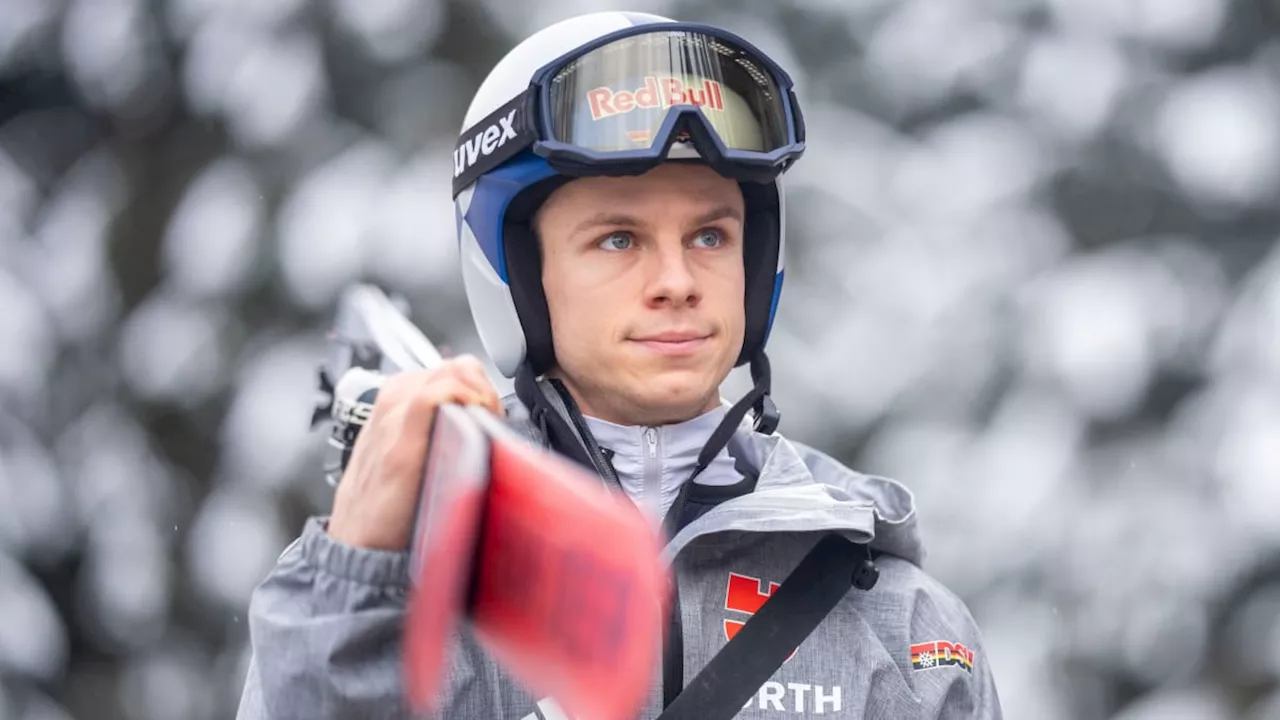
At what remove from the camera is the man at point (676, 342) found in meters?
1.58

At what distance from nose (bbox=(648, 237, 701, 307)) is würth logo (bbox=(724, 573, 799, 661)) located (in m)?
0.33

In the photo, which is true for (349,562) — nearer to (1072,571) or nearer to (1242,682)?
(1072,571)

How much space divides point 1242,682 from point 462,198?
405 cm

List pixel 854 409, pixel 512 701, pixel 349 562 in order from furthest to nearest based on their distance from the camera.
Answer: pixel 854 409, pixel 512 701, pixel 349 562

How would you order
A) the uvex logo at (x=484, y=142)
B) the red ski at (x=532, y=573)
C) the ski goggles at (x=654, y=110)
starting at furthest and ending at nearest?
1. the uvex logo at (x=484, y=142)
2. the ski goggles at (x=654, y=110)
3. the red ski at (x=532, y=573)

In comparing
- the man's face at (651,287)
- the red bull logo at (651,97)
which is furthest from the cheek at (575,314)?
the red bull logo at (651,97)

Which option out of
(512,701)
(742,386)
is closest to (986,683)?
(512,701)

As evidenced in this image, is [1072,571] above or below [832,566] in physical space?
below

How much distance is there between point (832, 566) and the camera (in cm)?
163

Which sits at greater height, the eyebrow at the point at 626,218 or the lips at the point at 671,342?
the eyebrow at the point at 626,218

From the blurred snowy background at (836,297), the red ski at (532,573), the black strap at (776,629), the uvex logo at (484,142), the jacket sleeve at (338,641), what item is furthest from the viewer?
the blurred snowy background at (836,297)

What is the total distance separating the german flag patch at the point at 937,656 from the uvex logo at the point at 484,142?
0.80 metres

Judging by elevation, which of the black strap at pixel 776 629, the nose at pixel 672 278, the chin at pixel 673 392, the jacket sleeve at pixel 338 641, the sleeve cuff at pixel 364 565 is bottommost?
the black strap at pixel 776 629

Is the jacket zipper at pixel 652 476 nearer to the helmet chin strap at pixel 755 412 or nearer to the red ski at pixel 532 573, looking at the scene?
the helmet chin strap at pixel 755 412
